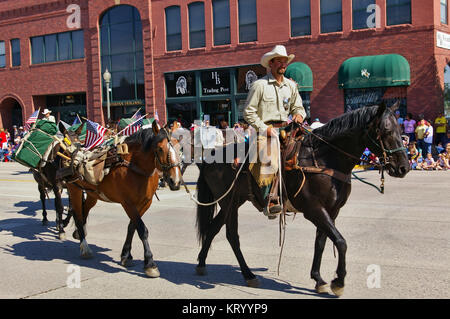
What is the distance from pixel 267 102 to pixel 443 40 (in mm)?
21619

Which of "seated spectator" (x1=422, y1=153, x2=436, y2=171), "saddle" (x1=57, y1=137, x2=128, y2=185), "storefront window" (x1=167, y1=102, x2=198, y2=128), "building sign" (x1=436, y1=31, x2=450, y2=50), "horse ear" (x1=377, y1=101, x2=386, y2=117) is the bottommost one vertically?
"seated spectator" (x1=422, y1=153, x2=436, y2=171)

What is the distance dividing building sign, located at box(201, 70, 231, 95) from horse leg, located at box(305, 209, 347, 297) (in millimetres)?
24324

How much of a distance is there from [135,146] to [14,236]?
12.2ft

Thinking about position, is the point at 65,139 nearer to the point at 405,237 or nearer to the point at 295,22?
the point at 405,237

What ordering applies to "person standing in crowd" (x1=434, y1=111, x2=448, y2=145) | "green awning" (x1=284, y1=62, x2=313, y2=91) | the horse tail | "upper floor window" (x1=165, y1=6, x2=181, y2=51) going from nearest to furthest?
the horse tail → "person standing in crowd" (x1=434, y1=111, x2=448, y2=145) → "green awning" (x1=284, y1=62, x2=313, y2=91) → "upper floor window" (x1=165, y1=6, x2=181, y2=51)

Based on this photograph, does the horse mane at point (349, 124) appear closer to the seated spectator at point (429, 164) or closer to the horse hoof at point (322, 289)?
the horse hoof at point (322, 289)

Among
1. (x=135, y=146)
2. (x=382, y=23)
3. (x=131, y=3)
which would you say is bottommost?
(x=135, y=146)

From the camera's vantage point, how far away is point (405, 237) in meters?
7.86

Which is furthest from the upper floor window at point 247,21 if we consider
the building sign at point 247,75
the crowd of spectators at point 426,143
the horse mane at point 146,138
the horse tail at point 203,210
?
the horse tail at point 203,210

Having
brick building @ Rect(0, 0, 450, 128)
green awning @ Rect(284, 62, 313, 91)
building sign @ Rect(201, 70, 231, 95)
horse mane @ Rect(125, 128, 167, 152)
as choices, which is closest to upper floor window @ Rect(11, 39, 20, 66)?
brick building @ Rect(0, 0, 450, 128)

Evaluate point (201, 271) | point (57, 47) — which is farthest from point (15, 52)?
point (201, 271)

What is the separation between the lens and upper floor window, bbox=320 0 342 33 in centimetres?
2567

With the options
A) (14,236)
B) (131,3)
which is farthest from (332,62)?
(14,236)

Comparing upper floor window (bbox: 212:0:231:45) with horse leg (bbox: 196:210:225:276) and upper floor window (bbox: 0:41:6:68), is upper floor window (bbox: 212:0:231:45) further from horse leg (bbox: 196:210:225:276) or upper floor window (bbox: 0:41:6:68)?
horse leg (bbox: 196:210:225:276)
